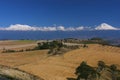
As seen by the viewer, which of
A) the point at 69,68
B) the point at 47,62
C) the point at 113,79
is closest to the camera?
the point at 113,79

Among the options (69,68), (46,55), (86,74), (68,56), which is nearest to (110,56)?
(68,56)

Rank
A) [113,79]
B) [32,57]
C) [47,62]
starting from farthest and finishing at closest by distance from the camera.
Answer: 1. [32,57]
2. [47,62]
3. [113,79]

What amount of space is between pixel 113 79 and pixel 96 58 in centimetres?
1798

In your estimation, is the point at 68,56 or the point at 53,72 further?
the point at 68,56

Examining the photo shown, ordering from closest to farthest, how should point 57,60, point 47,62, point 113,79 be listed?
point 113,79 → point 47,62 → point 57,60

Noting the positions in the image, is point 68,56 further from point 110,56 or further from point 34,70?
point 34,70

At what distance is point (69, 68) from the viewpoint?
4553 cm

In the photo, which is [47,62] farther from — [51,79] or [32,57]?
[51,79]

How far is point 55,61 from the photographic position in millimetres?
50562

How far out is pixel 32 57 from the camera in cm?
5641

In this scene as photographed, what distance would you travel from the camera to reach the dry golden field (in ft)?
134

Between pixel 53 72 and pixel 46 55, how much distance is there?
55.3 feet

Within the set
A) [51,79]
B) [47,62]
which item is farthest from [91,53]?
[51,79]

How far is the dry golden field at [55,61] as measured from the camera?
40.7 m
